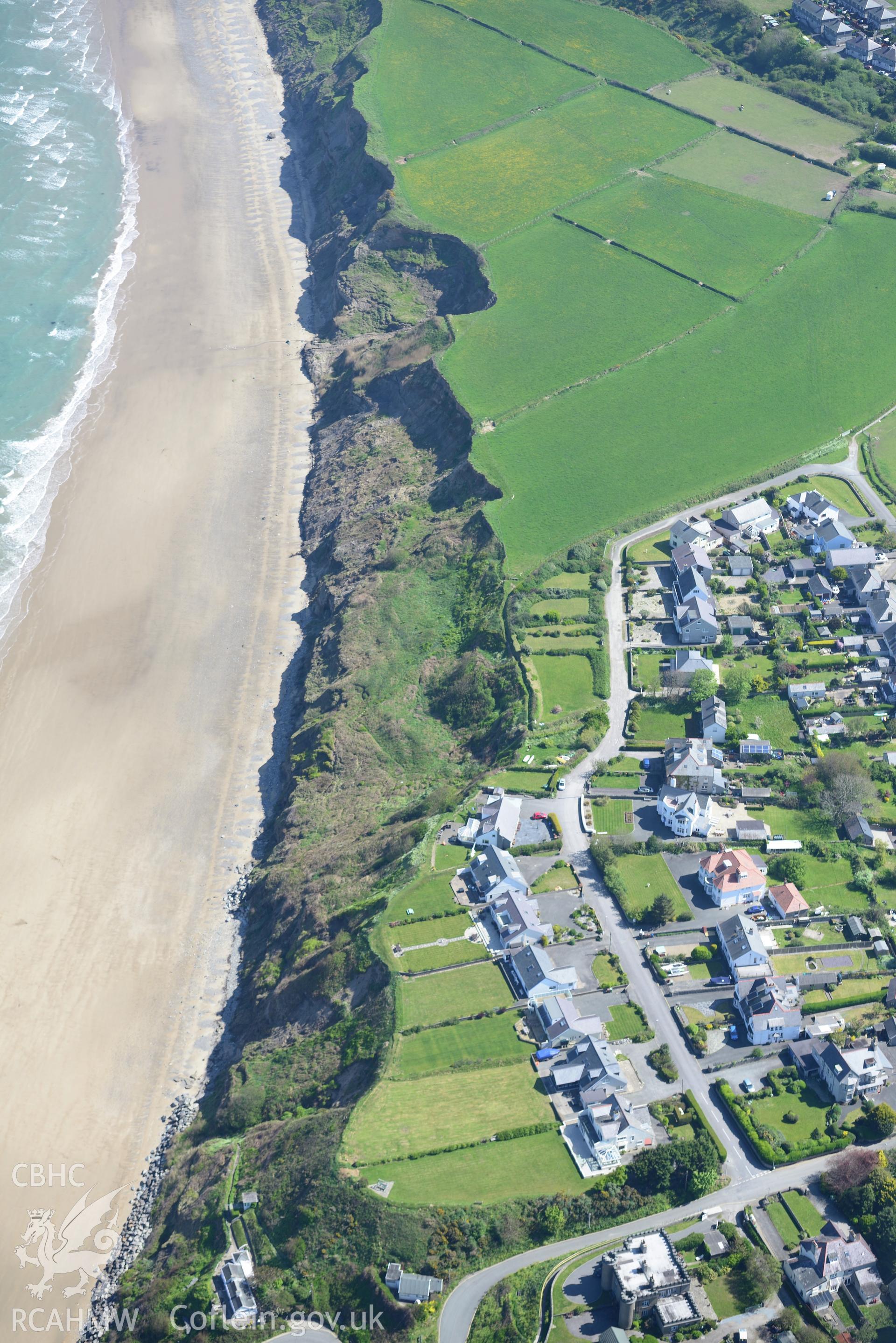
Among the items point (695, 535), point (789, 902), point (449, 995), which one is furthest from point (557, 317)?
point (449, 995)

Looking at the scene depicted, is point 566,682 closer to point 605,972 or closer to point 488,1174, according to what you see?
point 605,972

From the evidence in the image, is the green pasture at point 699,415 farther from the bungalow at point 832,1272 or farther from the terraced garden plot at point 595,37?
the bungalow at point 832,1272

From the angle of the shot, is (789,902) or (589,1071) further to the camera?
(789,902)

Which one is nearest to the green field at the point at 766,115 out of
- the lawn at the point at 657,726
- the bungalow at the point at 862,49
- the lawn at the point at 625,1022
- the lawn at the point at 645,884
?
the bungalow at the point at 862,49

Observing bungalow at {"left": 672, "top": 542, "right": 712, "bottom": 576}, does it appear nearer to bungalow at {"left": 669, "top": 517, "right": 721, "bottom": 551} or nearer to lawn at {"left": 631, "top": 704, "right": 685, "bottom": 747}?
bungalow at {"left": 669, "top": 517, "right": 721, "bottom": 551}

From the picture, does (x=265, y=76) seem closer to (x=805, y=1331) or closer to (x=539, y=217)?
(x=539, y=217)
